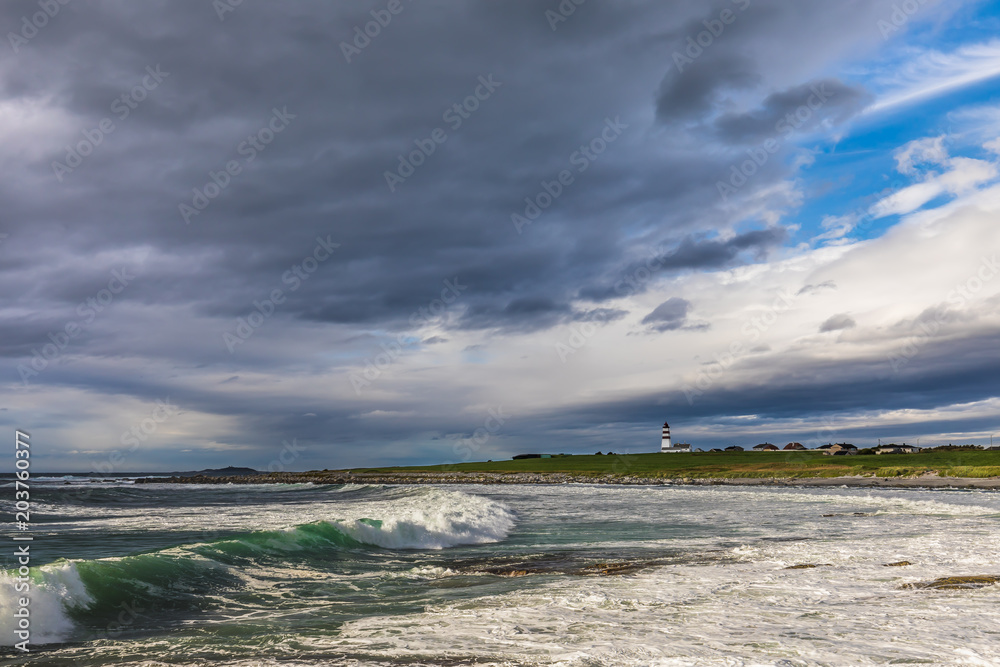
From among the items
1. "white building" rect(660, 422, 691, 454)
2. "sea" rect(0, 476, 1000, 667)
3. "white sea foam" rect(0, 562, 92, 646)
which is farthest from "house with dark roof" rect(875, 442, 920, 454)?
"white sea foam" rect(0, 562, 92, 646)

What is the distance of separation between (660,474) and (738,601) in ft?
329

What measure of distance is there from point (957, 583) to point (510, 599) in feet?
29.3

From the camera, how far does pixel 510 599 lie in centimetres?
1192

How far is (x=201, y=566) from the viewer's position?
50.8ft

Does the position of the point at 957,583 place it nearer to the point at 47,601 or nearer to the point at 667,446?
the point at 47,601

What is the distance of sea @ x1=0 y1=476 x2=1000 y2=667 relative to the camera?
847 cm

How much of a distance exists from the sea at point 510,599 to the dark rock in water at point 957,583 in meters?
0.16

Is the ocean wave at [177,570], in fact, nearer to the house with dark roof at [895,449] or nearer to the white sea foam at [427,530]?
the white sea foam at [427,530]

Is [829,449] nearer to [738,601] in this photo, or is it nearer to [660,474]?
[660,474]

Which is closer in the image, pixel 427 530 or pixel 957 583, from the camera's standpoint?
pixel 957 583

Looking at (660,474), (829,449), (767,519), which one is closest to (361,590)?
(767,519)

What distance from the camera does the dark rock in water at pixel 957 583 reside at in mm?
12250

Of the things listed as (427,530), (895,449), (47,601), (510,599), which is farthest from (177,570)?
(895,449)

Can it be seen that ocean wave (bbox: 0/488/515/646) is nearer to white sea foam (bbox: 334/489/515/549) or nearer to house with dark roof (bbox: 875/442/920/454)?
white sea foam (bbox: 334/489/515/549)
